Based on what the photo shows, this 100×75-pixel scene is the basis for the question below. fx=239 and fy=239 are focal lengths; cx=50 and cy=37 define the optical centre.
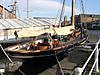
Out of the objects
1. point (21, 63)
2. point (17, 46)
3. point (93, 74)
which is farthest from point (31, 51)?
point (93, 74)

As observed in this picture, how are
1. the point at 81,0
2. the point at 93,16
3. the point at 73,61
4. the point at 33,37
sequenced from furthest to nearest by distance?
the point at 93,16 → the point at 81,0 → the point at 33,37 → the point at 73,61

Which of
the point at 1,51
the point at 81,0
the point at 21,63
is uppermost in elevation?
the point at 81,0

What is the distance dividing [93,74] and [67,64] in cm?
225

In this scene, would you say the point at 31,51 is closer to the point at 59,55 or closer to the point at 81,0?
the point at 59,55

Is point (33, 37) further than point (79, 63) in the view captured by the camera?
Yes

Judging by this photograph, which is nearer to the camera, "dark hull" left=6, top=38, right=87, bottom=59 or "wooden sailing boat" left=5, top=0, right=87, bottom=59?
"dark hull" left=6, top=38, right=87, bottom=59

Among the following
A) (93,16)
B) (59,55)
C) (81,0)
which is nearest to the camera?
(59,55)

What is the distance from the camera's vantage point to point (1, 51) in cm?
1299

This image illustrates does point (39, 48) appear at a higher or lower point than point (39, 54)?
higher

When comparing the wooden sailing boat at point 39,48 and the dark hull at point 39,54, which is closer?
Result: the dark hull at point 39,54

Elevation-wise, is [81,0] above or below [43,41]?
above

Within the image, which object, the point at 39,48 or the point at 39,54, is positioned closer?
the point at 39,54

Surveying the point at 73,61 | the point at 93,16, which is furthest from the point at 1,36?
the point at 93,16

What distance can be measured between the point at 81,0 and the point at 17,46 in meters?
15.7
